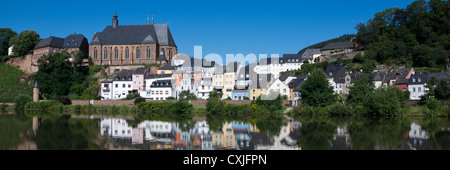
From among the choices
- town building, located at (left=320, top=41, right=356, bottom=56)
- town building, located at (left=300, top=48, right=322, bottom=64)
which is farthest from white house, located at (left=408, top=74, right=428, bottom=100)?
town building, located at (left=300, top=48, right=322, bottom=64)

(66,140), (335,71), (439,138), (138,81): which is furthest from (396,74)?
(66,140)

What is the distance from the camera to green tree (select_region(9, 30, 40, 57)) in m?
80.5

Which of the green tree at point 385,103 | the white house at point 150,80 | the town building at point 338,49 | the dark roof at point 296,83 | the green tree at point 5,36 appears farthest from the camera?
the green tree at point 5,36

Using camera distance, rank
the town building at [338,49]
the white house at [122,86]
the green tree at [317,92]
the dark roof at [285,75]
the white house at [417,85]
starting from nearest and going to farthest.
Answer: the green tree at [317,92]
the white house at [417,85]
the dark roof at [285,75]
the white house at [122,86]
the town building at [338,49]

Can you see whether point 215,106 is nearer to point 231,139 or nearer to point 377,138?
point 231,139

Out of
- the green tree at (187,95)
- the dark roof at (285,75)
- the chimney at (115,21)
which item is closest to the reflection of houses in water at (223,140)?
the green tree at (187,95)

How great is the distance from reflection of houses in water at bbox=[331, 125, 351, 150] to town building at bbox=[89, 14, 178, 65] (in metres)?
52.3

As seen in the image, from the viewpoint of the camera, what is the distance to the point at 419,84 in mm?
48844

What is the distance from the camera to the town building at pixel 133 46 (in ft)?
254

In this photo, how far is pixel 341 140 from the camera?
23.1 m

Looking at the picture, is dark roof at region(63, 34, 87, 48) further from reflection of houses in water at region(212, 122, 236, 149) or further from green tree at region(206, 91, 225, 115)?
reflection of houses in water at region(212, 122, 236, 149)

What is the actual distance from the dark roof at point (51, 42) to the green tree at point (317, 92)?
50892 mm

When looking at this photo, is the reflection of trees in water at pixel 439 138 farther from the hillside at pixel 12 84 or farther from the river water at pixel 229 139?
the hillside at pixel 12 84
